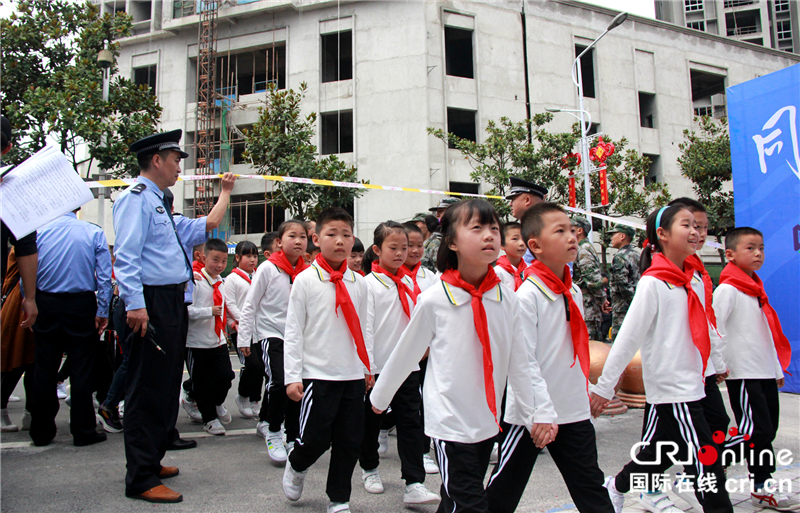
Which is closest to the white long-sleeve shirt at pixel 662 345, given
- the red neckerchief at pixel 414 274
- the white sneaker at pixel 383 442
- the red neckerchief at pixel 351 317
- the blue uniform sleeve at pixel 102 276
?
the red neckerchief at pixel 351 317

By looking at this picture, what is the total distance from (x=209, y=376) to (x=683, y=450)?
4202 millimetres

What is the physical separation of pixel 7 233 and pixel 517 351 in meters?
3.02

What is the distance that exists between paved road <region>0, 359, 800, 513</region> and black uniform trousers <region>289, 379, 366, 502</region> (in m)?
0.29

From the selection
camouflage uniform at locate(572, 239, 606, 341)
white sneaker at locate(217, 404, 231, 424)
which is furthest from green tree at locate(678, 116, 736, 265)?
white sneaker at locate(217, 404, 231, 424)

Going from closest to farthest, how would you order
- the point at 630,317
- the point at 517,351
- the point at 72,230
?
the point at 517,351 → the point at 630,317 → the point at 72,230

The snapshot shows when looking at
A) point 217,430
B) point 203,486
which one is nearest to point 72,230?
point 217,430

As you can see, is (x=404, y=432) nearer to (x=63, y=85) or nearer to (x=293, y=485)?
(x=293, y=485)

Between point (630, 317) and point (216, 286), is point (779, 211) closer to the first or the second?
point (630, 317)

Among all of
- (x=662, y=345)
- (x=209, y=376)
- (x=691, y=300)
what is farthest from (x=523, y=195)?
(x=209, y=376)

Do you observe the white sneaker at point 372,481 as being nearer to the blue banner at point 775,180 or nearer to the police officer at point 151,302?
the police officer at point 151,302

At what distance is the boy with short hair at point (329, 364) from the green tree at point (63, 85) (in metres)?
11.6

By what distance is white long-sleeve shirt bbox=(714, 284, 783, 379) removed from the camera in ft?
12.4

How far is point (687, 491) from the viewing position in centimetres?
318

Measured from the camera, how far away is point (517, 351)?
105 inches
